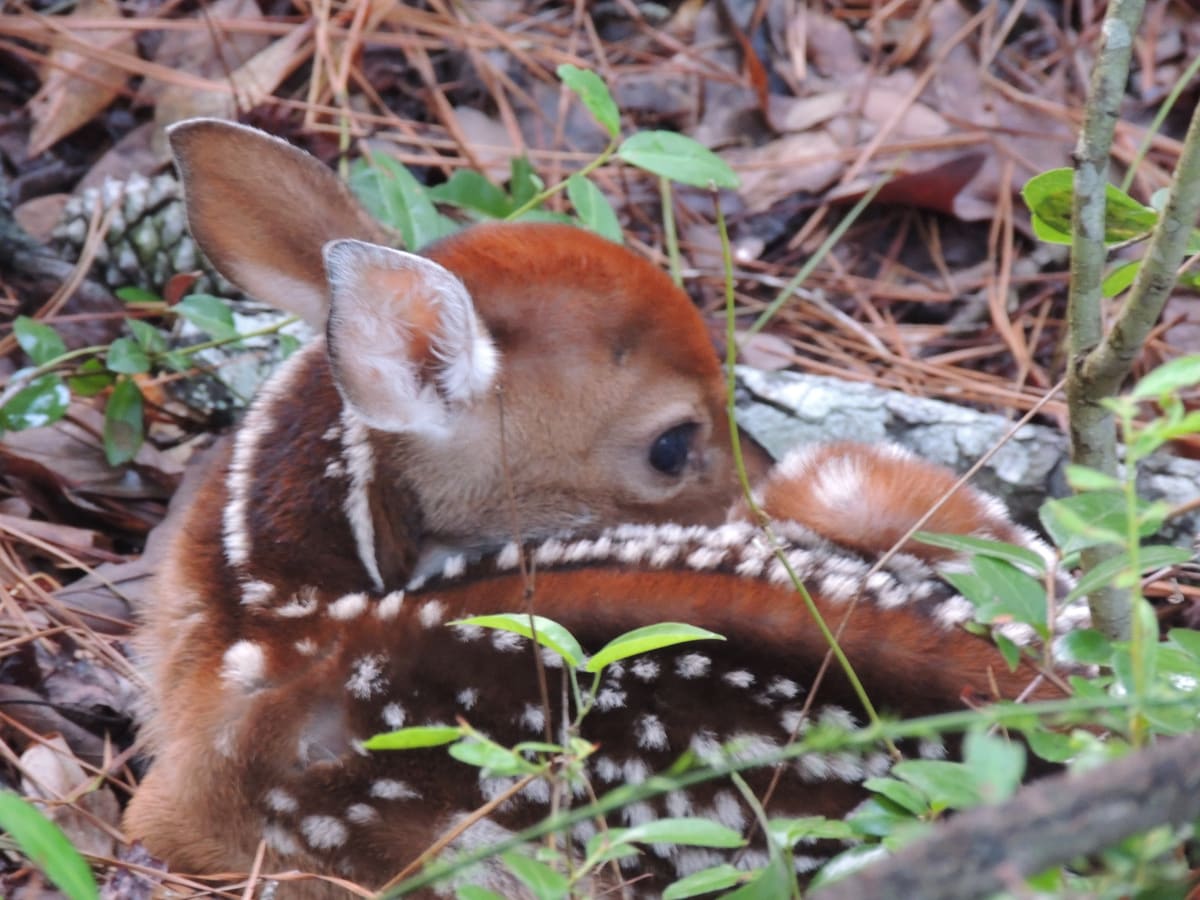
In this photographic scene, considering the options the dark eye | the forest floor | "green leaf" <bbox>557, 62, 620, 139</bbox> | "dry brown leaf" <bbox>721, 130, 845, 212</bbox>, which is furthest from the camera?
"dry brown leaf" <bbox>721, 130, 845, 212</bbox>

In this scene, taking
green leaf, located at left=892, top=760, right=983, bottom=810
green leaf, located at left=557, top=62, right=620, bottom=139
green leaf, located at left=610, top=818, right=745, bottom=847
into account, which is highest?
green leaf, located at left=557, top=62, right=620, bottom=139

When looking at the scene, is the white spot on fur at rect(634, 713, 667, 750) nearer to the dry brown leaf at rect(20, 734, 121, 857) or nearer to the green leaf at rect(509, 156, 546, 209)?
the dry brown leaf at rect(20, 734, 121, 857)

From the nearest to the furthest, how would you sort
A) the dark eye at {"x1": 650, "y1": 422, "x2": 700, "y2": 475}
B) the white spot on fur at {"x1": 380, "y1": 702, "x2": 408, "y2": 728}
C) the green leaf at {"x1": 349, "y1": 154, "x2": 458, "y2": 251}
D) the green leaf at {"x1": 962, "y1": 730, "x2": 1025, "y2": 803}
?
the green leaf at {"x1": 962, "y1": 730, "x2": 1025, "y2": 803} → the white spot on fur at {"x1": 380, "y1": 702, "x2": 408, "y2": 728} → the dark eye at {"x1": 650, "y1": 422, "x2": 700, "y2": 475} → the green leaf at {"x1": 349, "y1": 154, "x2": 458, "y2": 251}

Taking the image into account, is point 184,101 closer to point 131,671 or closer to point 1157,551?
point 131,671

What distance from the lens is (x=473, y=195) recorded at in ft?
11.5

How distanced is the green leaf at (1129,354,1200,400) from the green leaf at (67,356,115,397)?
2.54 meters

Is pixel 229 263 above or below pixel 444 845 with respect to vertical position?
above

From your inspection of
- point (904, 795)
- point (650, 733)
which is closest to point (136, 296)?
point (650, 733)

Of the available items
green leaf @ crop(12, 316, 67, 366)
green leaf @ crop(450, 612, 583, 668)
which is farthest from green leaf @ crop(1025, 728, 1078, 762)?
green leaf @ crop(12, 316, 67, 366)

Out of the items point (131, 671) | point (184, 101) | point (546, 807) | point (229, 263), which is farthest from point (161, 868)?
point (184, 101)

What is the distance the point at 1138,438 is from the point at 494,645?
1.09 metres

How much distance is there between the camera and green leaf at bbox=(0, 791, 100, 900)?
1.51 m

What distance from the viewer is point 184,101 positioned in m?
4.22

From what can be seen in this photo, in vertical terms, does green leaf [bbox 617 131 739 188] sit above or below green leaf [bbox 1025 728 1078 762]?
above
